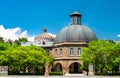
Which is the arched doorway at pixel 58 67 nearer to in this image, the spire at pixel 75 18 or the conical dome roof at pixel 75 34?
the conical dome roof at pixel 75 34

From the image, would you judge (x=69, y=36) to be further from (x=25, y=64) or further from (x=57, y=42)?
A: (x=25, y=64)

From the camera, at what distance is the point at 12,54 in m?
73.4

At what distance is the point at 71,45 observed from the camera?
303 ft

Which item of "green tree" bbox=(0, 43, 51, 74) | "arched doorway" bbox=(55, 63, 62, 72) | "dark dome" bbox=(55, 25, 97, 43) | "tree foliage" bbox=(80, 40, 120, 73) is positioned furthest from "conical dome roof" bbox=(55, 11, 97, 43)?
"green tree" bbox=(0, 43, 51, 74)

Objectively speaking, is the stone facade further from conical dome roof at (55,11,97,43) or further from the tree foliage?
the tree foliage

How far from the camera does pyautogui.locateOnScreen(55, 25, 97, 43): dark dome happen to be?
9238 centimetres

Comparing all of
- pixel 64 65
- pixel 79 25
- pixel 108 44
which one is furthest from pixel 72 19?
pixel 108 44

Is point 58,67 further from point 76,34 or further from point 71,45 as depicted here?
point 76,34

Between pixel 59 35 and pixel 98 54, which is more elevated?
pixel 59 35

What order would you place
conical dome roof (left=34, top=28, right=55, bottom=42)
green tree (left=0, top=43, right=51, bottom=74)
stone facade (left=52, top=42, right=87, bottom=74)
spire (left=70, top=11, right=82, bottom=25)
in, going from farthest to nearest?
conical dome roof (left=34, top=28, right=55, bottom=42) < spire (left=70, top=11, right=82, bottom=25) < stone facade (left=52, top=42, right=87, bottom=74) < green tree (left=0, top=43, right=51, bottom=74)

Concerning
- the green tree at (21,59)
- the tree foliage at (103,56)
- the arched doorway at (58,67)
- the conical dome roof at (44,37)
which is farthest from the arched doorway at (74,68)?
the conical dome roof at (44,37)

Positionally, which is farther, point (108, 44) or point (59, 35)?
point (59, 35)

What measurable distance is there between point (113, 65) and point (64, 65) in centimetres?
2071

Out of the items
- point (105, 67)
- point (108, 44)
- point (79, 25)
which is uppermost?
point (79, 25)
